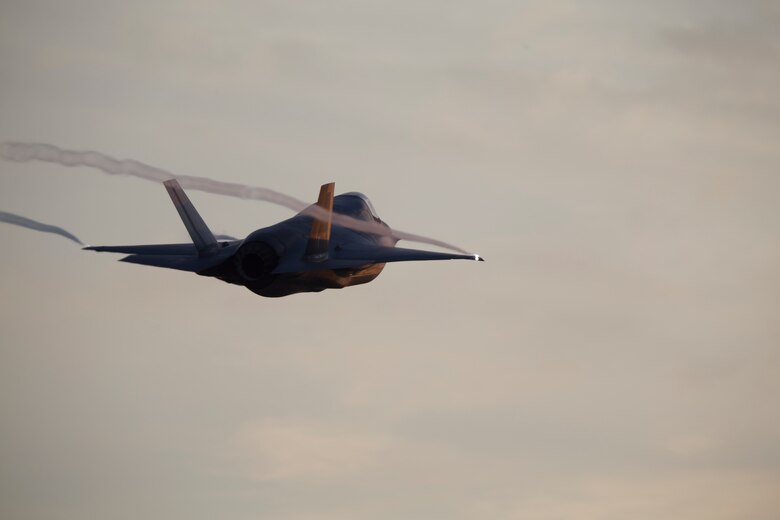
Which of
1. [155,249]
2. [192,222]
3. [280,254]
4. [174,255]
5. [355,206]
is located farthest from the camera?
[355,206]

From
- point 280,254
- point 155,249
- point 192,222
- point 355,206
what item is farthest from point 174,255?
point 355,206

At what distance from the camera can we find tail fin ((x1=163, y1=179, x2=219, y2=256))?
62.9 m

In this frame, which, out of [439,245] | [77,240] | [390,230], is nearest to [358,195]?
[390,230]

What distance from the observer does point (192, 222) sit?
63.4 meters

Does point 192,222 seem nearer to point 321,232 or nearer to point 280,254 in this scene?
point 280,254

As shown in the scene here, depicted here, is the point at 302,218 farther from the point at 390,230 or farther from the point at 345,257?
the point at 390,230

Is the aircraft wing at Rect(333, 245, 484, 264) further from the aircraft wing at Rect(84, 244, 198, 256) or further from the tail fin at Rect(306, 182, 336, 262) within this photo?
the aircraft wing at Rect(84, 244, 198, 256)

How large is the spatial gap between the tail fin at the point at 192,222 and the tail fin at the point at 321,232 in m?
4.54

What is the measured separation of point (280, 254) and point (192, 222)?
4.71 m

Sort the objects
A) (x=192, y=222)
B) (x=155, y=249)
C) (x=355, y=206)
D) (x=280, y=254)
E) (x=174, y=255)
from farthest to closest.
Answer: (x=355, y=206)
(x=155, y=249)
(x=174, y=255)
(x=192, y=222)
(x=280, y=254)

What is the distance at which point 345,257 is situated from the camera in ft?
208

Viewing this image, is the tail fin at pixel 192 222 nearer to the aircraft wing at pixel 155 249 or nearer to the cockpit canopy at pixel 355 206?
the aircraft wing at pixel 155 249

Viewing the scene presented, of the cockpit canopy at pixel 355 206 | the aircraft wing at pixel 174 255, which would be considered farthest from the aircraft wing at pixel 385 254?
the cockpit canopy at pixel 355 206

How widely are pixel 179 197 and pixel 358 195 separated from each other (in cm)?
1494
